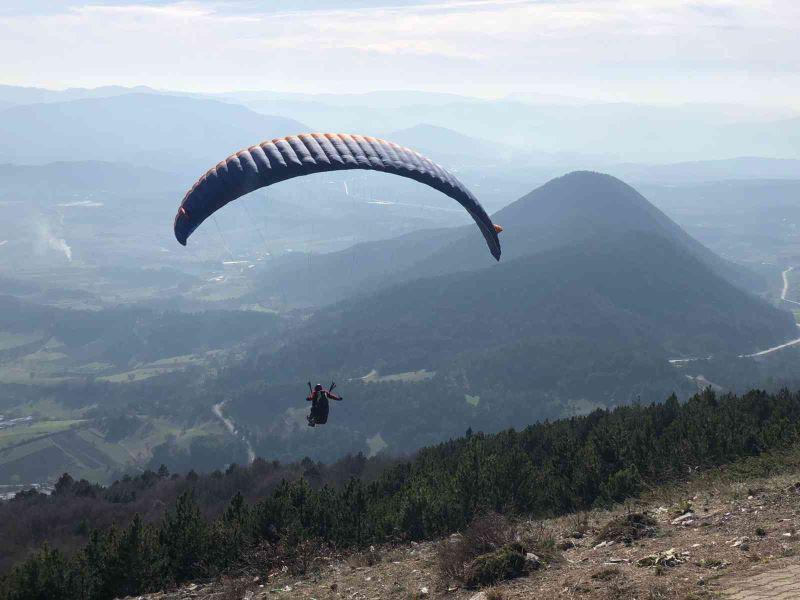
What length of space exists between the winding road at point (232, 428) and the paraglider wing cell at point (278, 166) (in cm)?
10839

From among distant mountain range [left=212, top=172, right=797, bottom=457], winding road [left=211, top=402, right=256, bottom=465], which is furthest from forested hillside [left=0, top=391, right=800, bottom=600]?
distant mountain range [left=212, top=172, right=797, bottom=457]

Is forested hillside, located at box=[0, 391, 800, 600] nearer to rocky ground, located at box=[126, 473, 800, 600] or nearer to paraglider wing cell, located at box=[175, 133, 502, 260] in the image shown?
rocky ground, located at box=[126, 473, 800, 600]

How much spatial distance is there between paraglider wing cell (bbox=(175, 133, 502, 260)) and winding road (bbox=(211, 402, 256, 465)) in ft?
356

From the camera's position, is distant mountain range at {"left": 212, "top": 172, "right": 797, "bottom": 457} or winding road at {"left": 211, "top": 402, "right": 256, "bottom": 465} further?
distant mountain range at {"left": 212, "top": 172, "right": 797, "bottom": 457}

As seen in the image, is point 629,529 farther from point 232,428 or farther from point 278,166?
point 232,428

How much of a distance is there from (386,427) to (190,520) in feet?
377

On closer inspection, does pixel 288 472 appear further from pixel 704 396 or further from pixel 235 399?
pixel 235 399

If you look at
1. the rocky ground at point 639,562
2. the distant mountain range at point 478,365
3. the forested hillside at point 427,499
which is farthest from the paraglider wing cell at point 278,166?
the distant mountain range at point 478,365

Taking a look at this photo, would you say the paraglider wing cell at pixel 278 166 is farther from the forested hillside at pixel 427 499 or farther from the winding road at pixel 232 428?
the winding road at pixel 232 428

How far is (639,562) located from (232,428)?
139 meters

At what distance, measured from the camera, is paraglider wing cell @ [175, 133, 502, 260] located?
2308cm

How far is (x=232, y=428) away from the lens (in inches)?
5832

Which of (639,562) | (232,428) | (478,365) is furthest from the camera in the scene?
(478,365)

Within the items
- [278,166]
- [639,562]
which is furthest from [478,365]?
[639,562]
